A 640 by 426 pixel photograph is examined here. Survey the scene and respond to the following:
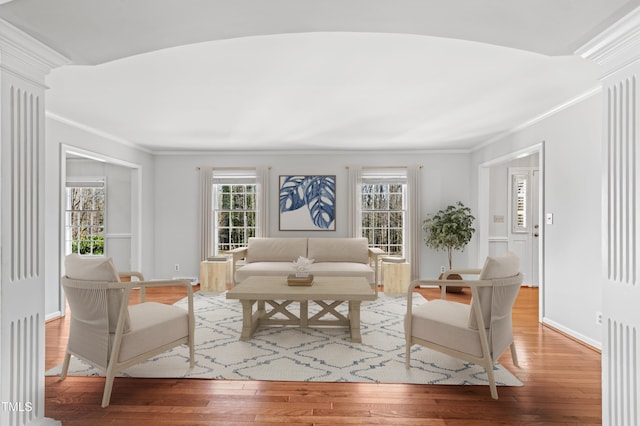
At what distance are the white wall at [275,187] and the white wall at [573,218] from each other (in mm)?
2187

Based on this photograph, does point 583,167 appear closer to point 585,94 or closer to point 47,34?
point 585,94

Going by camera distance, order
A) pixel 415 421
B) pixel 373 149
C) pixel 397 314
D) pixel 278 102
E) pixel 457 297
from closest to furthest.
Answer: pixel 415 421
pixel 278 102
pixel 397 314
pixel 457 297
pixel 373 149

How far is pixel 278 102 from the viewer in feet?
13.0

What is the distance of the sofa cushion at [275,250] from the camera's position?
6.25 m

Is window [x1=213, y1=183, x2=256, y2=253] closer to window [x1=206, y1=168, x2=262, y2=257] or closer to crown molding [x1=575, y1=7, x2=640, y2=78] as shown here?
window [x1=206, y1=168, x2=262, y2=257]

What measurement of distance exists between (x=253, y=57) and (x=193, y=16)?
95 centimetres

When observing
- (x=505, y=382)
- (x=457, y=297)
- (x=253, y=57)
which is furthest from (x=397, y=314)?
(x=253, y=57)

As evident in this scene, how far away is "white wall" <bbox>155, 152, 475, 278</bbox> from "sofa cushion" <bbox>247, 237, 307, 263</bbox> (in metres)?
0.52

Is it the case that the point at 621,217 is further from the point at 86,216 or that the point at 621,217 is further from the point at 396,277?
the point at 86,216

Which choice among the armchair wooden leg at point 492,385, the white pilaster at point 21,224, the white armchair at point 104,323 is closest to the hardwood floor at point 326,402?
the armchair wooden leg at point 492,385

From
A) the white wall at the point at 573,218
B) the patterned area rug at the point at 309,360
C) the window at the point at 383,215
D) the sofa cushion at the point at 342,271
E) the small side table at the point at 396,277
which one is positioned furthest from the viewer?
the window at the point at 383,215

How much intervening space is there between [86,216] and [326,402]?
21.9 ft

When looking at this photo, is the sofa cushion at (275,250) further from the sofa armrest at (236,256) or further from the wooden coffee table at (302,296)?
the wooden coffee table at (302,296)

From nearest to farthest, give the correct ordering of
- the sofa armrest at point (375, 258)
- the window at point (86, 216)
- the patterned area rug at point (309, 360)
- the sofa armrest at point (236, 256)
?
the patterned area rug at point (309, 360), the sofa armrest at point (375, 258), the sofa armrest at point (236, 256), the window at point (86, 216)
